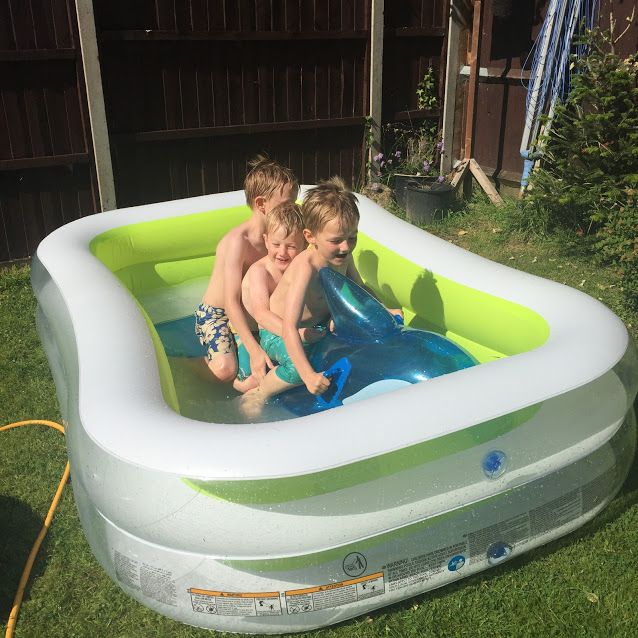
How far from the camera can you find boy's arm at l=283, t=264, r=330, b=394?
241cm

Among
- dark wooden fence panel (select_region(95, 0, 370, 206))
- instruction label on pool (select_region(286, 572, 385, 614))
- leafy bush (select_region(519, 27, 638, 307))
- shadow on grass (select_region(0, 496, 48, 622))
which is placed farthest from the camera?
dark wooden fence panel (select_region(95, 0, 370, 206))

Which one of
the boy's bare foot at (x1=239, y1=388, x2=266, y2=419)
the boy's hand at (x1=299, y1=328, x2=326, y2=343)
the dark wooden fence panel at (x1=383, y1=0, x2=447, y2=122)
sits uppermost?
the dark wooden fence panel at (x1=383, y1=0, x2=447, y2=122)

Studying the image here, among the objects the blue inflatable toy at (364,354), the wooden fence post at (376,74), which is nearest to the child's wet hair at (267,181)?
the blue inflatable toy at (364,354)

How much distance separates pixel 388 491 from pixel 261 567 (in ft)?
1.17

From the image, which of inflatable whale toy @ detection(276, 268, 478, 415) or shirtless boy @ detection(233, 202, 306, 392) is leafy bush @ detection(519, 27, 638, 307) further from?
shirtless boy @ detection(233, 202, 306, 392)

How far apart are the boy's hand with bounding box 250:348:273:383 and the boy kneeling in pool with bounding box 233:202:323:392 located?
0.12 feet

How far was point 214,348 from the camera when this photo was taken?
2922mm

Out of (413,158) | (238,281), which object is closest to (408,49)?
(413,158)

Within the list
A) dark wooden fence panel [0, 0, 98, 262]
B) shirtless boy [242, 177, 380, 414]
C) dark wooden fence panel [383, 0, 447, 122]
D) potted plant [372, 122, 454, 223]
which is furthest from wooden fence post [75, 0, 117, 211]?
shirtless boy [242, 177, 380, 414]

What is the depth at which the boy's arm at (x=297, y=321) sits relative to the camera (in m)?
2.41

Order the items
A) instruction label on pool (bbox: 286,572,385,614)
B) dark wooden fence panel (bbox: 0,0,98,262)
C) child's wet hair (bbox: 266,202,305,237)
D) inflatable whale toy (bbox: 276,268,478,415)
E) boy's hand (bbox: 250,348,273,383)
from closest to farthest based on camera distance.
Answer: instruction label on pool (bbox: 286,572,385,614)
inflatable whale toy (bbox: 276,268,478,415)
child's wet hair (bbox: 266,202,305,237)
boy's hand (bbox: 250,348,273,383)
dark wooden fence panel (bbox: 0,0,98,262)

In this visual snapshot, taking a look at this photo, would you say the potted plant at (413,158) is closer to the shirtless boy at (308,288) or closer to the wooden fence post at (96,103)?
the wooden fence post at (96,103)

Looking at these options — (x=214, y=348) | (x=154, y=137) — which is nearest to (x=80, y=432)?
(x=214, y=348)

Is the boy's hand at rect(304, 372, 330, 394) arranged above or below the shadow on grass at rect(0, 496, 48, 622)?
above
